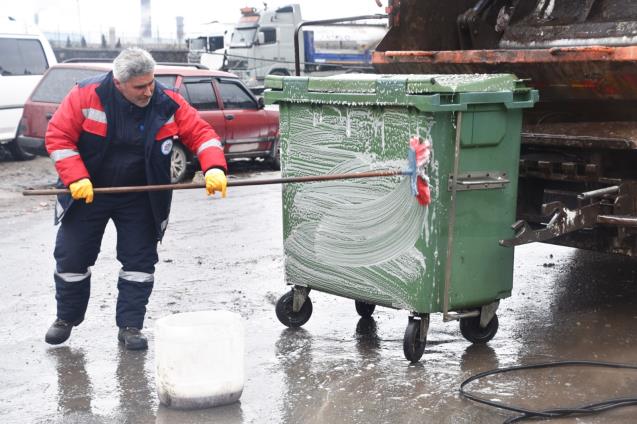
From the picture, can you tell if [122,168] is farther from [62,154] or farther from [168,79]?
[168,79]

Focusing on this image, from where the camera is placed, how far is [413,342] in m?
4.82

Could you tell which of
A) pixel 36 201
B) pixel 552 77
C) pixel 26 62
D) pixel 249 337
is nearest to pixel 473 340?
pixel 249 337

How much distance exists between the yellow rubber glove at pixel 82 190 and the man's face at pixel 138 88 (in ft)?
1.66

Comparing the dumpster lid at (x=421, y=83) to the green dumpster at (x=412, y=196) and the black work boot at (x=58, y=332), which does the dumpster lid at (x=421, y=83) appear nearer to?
the green dumpster at (x=412, y=196)

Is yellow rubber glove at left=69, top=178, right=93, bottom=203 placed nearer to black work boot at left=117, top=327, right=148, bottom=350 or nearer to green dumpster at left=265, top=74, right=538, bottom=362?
black work boot at left=117, top=327, right=148, bottom=350

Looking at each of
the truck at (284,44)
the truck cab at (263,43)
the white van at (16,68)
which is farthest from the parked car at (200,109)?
the truck at (284,44)

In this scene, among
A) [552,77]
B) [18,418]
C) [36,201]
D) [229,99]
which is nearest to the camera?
[18,418]

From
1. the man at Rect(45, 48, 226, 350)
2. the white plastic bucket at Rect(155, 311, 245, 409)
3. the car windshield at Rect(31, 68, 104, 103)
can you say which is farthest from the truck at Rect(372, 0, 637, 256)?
the car windshield at Rect(31, 68, 104, 103)

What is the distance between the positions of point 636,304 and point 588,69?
1679 millimetres

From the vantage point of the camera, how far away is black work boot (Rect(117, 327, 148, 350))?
512 cm

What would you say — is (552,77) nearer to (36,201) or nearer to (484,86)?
(484,86)

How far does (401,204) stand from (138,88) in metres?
1.38

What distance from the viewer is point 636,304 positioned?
6.23m

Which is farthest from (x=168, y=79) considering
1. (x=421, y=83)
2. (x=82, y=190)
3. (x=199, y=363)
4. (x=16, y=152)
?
(x=199, y=363)
